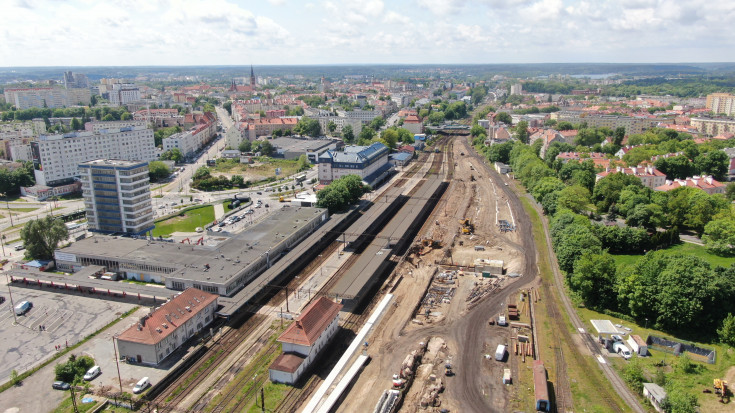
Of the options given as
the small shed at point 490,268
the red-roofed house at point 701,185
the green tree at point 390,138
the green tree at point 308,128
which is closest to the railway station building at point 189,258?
the small shed at point 490,268

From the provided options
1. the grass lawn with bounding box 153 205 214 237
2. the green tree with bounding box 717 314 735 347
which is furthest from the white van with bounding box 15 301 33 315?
the green tree with bounding box 717 314 735 347

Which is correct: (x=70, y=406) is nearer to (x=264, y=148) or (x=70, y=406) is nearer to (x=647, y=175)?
(x=647, y=175)

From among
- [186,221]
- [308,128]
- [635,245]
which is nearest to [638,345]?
[635,245]

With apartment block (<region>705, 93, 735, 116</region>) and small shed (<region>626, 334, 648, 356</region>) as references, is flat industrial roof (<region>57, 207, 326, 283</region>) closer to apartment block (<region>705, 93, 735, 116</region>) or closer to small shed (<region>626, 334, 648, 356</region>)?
small shed (<region>626, 334, 648, 356</region>)

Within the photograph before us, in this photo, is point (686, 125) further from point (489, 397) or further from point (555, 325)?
point (489, 397)

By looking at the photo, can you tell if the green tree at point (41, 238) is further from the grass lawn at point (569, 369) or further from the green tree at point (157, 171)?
the grass lawn at point (569, 369)

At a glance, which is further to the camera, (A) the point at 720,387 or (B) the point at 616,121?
(B) the point at 616,121
